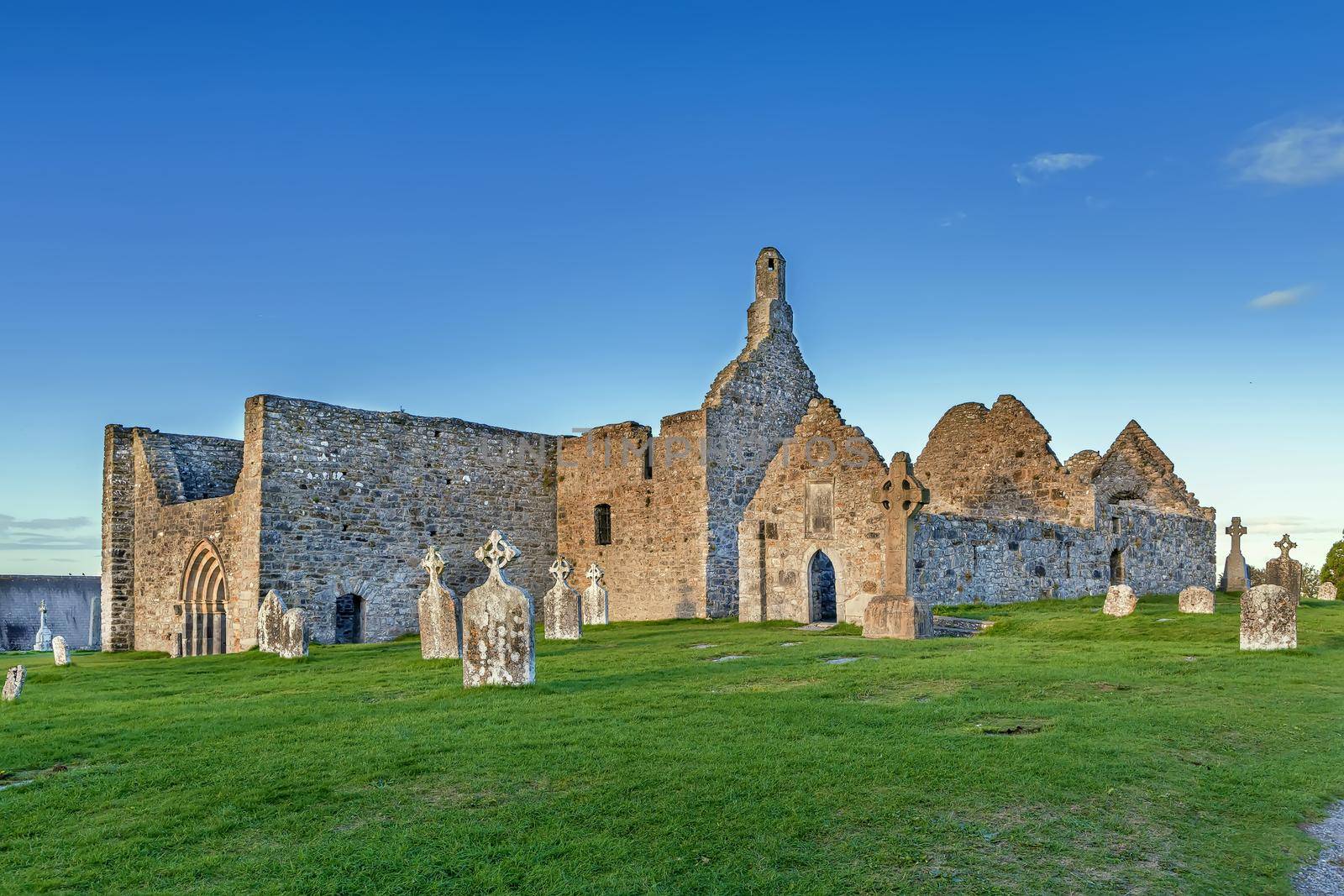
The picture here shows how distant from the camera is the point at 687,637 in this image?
18578 millimetres

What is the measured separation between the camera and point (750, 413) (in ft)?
89.5

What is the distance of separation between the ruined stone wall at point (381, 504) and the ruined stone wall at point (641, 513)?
1110 millimetres

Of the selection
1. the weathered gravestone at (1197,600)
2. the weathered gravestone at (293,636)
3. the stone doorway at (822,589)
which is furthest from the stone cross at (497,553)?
the weathered gravestone at (1197,600)

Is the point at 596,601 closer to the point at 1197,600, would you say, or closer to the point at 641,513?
the point at 641,513

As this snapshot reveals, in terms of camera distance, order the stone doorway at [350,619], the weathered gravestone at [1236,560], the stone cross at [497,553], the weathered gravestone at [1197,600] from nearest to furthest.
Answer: the stone cross at [497,553] < the weathered gravestone at [1197,600] < the stone doorway at [350,619] < the weathered gravestone at [1236,560]

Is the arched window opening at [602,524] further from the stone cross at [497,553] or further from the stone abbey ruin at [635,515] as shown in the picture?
the stone cross at [497,553]

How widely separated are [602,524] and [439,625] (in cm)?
1352

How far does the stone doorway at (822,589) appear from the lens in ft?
73.4

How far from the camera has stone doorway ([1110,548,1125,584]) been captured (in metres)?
27.0

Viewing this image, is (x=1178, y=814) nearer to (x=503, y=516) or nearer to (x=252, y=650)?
(x=252, y=650)

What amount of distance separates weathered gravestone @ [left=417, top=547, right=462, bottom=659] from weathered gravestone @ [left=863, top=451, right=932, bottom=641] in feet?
22.4

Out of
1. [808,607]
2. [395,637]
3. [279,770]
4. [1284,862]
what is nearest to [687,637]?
[808,607]

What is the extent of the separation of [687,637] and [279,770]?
11.7m

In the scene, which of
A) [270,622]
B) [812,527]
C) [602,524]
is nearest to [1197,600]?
[812,527]
